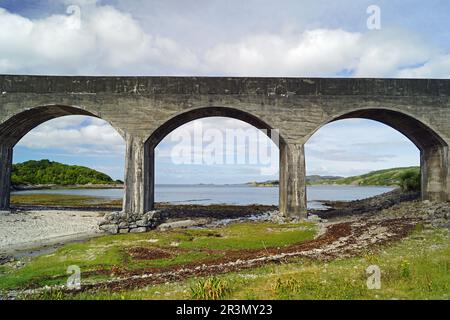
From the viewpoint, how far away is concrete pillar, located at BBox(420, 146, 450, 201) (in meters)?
25.0

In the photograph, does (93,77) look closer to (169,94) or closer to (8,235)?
(169,94)

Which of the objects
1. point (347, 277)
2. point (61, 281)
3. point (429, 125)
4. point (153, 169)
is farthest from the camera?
point (153, 169)

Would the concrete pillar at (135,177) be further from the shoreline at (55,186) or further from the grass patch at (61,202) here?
the shoreline at (55,186)

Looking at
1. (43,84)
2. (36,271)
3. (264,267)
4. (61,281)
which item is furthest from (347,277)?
(43,84)

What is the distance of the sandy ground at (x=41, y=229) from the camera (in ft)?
65.9

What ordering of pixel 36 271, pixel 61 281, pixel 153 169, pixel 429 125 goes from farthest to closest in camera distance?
pixel 153 169 < pixel 429 125 < pixel 36 271 < pixel 61 281

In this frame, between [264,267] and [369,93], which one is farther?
[369,93]

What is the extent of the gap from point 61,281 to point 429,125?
2550 cm

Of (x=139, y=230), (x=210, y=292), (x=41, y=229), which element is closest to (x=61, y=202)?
(x=41, y=229)

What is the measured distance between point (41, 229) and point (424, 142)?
30.4 meters

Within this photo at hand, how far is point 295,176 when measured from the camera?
24781 millimetres

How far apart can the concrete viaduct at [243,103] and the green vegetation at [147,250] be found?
4.80 m

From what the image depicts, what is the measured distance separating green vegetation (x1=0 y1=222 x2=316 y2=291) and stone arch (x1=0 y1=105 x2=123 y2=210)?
9.77 metres

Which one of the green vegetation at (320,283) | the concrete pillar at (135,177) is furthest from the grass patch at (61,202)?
the green vegetation at (320,283)
